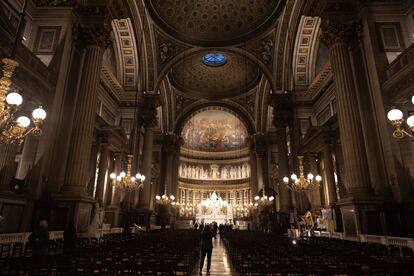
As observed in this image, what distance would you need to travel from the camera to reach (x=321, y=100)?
18344mm

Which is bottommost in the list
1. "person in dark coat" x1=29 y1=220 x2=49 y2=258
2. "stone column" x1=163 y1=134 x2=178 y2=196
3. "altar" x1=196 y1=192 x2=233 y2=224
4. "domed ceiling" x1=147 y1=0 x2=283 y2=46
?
"person in dark coat" x1=29 y1=220 x2=49 y2=258

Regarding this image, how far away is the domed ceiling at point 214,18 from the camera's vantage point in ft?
66.9

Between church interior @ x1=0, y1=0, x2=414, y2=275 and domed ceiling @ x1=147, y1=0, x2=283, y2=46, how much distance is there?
0.33 ft

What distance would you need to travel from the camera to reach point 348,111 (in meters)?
9.99

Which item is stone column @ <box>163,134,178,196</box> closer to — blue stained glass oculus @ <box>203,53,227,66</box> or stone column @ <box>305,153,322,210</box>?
blue stained glass oculus @ <box>203,53,227,66</box>

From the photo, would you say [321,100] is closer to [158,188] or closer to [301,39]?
[301,39]

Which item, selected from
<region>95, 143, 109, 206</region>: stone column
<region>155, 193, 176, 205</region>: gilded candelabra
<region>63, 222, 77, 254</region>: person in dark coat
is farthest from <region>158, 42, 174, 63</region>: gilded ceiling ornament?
<region>63, 222, 77, 254</region>: person in dark coat

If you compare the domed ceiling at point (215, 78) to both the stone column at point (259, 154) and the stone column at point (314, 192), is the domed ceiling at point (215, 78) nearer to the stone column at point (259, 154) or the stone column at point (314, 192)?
the stone column at point (259, 154)

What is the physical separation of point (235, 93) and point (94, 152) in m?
19.5

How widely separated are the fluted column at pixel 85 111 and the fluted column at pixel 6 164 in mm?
1676

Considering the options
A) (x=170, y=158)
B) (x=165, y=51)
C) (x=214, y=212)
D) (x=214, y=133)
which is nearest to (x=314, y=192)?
(x=165, y=51)

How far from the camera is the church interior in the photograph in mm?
6430

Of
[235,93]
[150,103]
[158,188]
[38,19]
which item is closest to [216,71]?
[235,93]

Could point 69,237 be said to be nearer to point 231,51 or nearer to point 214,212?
point 231,51
